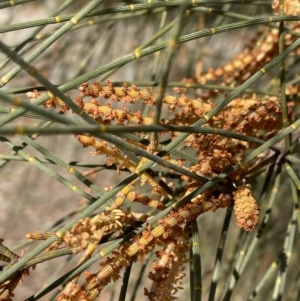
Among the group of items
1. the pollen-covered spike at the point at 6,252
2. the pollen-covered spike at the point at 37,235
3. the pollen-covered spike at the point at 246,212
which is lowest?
the pollen-covered spike at the point at 6,252

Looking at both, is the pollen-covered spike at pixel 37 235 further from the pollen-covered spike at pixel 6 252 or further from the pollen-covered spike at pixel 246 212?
the pollen-covered spike at pixel 246 212

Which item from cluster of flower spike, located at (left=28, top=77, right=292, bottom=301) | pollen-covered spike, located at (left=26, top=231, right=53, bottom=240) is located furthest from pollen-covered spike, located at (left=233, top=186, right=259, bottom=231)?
pollen-covered spike, located at (left=26, top=231, right=53, bottom=240)

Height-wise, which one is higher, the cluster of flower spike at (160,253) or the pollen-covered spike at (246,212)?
the pollen-covered spike at (246,212)

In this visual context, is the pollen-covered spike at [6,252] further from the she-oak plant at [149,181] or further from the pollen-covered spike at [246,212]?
the pollen-covered spike at [246,212]

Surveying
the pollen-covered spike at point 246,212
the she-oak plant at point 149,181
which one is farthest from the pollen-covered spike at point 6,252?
the pollen-covered spike at point 246,212

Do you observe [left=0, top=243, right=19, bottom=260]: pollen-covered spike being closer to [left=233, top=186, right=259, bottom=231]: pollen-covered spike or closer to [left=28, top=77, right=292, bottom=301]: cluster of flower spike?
[left=28, top=77, right=292, bottom=301]: cluster of flower spike

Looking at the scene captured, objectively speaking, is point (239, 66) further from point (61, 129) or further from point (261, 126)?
point (61, 129)

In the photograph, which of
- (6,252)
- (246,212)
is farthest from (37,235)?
(246,212)

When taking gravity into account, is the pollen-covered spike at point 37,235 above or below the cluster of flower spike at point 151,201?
below

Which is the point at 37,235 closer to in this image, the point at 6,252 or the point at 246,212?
the point at 6,252
